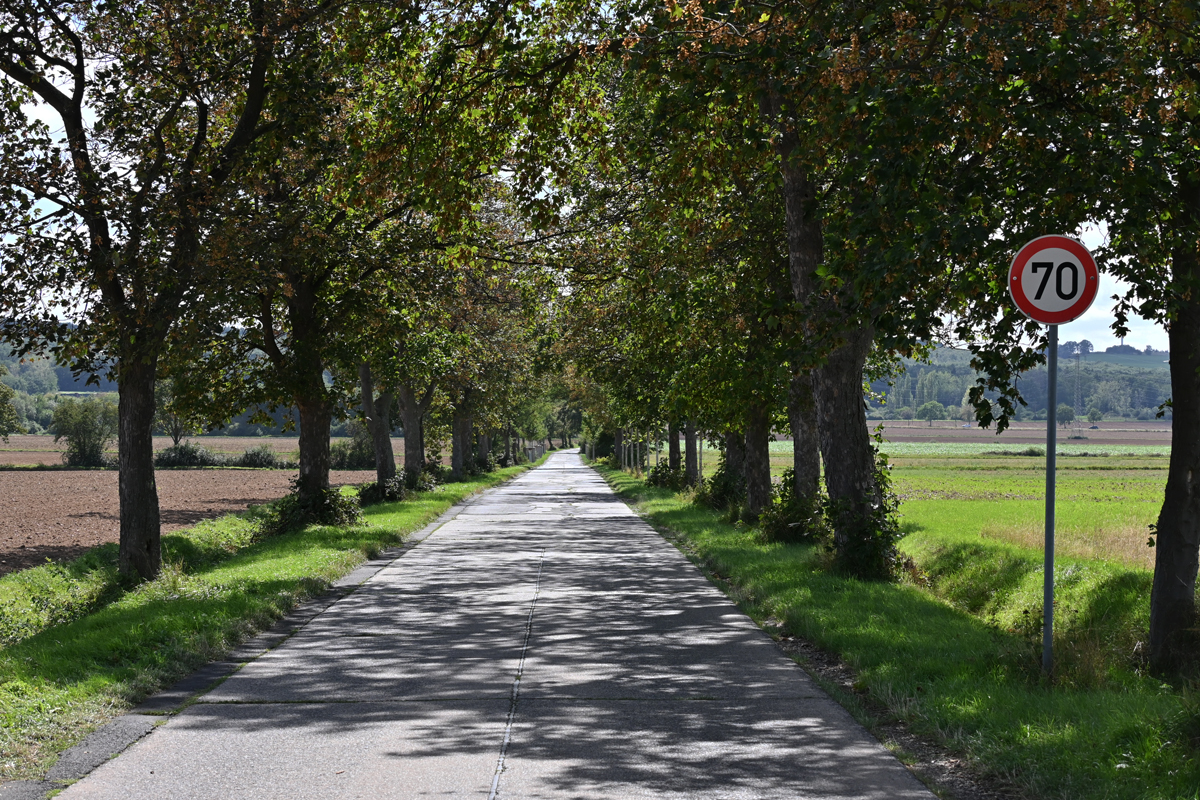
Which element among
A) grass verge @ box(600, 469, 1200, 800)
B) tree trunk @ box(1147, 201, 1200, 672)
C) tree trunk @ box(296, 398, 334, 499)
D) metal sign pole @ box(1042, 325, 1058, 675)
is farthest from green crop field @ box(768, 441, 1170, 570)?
tree trunk @ box(296, 398, 334, 499)

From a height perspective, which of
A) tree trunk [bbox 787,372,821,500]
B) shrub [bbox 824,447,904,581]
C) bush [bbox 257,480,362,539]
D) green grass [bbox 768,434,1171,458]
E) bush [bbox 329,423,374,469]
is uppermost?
tree trunk [bbox 787,372,821,500]

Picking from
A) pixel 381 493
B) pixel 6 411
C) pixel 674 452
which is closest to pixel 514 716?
pixel 381 493

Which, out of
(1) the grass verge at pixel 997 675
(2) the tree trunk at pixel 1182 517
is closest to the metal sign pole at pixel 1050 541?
(1) the grass verge at pixel 997 675

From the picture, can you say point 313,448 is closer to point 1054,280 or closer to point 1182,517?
point 1182,517

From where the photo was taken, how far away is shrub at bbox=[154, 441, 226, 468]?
74.6 m

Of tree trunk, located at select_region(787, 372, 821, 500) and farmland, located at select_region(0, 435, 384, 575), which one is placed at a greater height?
tree trunk, located at select_region(787, 372, 821, 500)

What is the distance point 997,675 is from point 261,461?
245 feet

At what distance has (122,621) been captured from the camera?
10.4 meters

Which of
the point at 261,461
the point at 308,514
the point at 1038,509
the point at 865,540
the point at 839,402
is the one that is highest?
the point at 839,402

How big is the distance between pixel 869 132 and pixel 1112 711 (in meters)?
4.53

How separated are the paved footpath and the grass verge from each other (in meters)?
0.57

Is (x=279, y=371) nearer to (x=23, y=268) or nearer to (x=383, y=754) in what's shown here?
(x=23, y=268)

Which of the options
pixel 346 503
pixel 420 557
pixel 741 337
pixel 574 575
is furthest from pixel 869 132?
pixel 346 503

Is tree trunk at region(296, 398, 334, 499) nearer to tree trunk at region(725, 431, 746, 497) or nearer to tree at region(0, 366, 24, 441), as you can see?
tree trunk at region(725, 431, 746, 497)
